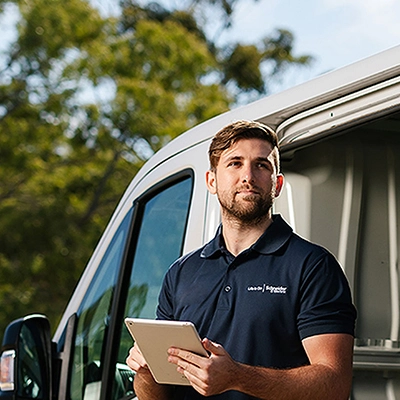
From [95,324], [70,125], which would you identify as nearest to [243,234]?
[95,324]

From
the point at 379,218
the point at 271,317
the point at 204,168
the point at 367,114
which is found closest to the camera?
the point at 271,317

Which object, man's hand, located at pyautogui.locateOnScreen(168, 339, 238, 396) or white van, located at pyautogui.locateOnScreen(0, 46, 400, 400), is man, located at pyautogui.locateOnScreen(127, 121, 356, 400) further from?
white van, located at pyautogui.locateOnScreen(0, 46, 400, 400)

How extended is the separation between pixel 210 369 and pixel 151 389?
1.61 feet

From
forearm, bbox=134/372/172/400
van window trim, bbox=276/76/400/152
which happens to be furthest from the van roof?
forearm, bbox=134/372/172/400

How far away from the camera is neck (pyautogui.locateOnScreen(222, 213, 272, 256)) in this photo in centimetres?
280

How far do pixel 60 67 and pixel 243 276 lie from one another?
1468 cm

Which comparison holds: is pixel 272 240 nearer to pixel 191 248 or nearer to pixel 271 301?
pixel 271 301

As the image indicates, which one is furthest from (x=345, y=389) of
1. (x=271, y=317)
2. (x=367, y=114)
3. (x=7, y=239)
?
(x=7, y=239)

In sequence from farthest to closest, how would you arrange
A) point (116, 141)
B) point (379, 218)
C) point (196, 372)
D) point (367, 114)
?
point (116, 141)
point (379, 218)
point (367, 114)
point (196, 372)

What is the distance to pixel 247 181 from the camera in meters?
2.74

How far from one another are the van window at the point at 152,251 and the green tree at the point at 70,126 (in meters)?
12.8

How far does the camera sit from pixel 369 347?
3.62 m

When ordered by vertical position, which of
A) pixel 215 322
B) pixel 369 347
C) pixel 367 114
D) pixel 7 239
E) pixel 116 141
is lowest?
pixel 215 322

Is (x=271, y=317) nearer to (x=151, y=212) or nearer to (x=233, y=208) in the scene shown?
(x=233, y=208)
